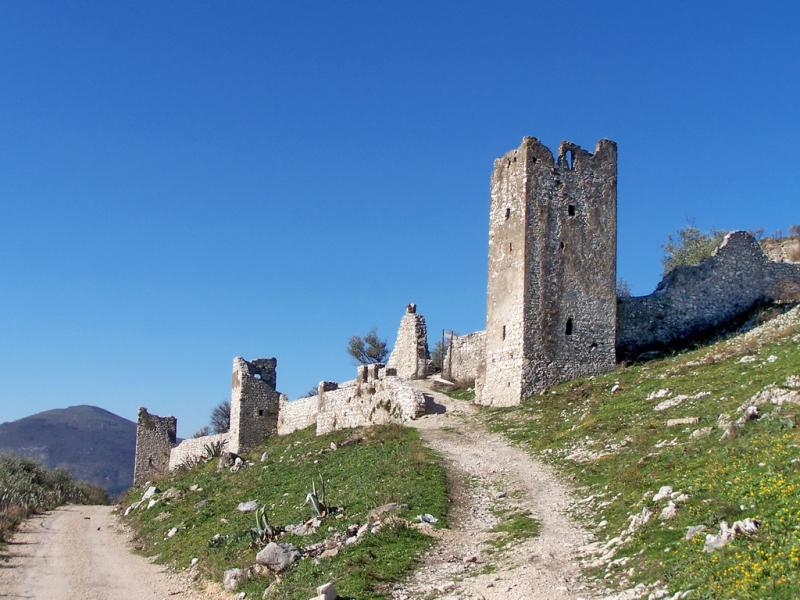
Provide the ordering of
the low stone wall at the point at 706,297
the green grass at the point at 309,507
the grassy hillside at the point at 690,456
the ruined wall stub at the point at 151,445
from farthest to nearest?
the ruined wall stub at the point at 151,445, the low stone wall at the point at 706,297, the green grass at the point at 309,507, the grassy hillside at the point at 690,456

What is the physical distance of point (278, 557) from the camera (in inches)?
627

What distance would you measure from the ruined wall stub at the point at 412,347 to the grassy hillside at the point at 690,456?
1149cm

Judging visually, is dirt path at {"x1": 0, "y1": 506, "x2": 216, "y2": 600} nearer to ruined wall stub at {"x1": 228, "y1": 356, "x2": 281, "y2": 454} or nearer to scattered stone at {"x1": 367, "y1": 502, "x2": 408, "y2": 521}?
scattered stone at {"x1": 367, "y1": 502, "x2": 408, "y2": 521}

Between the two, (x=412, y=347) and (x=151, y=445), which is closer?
(x=412, y=347)

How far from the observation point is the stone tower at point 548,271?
28594mm

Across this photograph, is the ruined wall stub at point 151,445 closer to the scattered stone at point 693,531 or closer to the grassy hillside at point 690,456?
the grassy hillside at point 690,456

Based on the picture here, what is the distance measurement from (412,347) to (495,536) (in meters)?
24.1

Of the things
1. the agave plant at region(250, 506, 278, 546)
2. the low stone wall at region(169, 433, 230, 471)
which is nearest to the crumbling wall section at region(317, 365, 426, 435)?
the low stone wall at region(169, 433, 230, 471)

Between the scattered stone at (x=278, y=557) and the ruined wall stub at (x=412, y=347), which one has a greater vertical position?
the ruined wall stub at (x=412, y=347)

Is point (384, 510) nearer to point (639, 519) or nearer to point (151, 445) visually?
point (639, 519)

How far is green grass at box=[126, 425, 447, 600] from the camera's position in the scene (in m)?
14.5

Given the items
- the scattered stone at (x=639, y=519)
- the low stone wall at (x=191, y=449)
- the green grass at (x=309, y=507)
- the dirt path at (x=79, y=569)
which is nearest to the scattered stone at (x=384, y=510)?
the green grass at (x=309, y=507)

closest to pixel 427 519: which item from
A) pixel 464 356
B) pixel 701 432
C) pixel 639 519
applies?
pixel 639 519

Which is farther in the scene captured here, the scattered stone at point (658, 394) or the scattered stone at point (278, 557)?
the scattered stone at point (658, 394)
